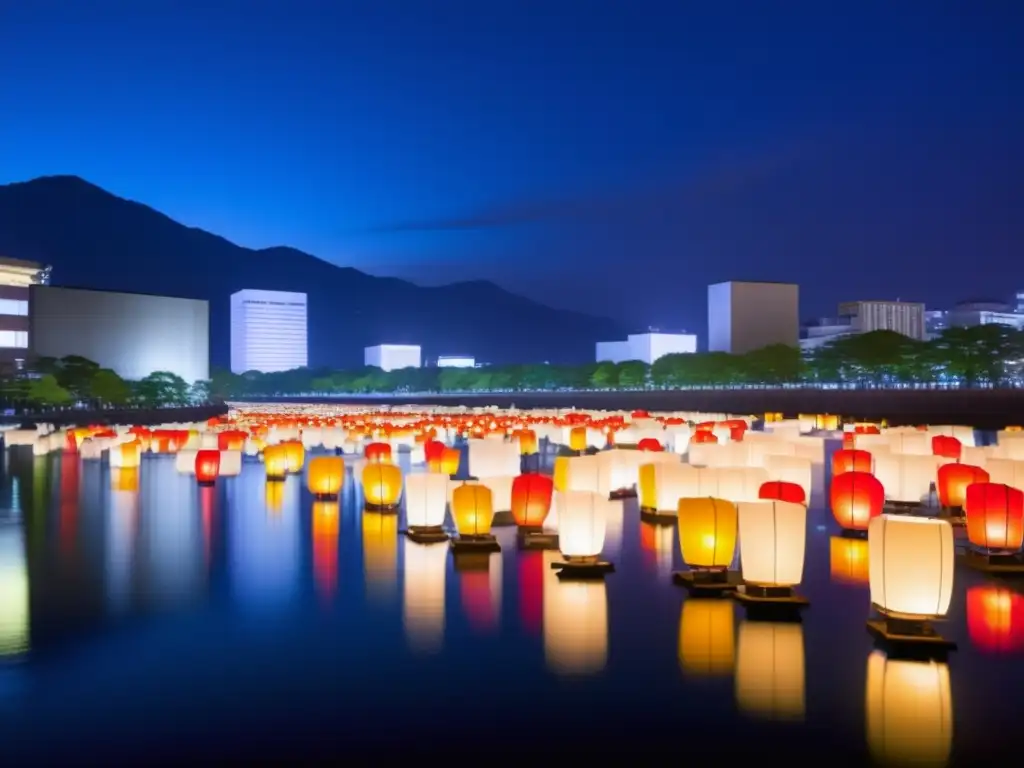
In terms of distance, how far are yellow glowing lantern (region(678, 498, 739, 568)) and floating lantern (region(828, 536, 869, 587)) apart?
1.51 metres

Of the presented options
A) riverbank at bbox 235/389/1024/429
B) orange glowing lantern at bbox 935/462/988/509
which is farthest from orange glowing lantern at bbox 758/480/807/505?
riverbank at bbox 235/389/1024/429

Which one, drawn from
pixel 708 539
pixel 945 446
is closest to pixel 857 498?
pixel 708 539

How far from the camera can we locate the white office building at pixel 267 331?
121875 mm

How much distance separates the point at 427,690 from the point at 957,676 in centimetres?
380

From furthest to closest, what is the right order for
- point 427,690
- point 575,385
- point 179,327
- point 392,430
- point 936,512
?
point 575,385, point 179,327, point 392,430, point 936,512, point 427,690

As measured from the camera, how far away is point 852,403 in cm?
4369

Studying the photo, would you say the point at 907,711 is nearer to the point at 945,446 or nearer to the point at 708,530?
the point at 708,530

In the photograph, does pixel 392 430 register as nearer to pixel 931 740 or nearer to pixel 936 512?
pixel 936 512

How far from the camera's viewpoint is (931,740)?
5.41 m

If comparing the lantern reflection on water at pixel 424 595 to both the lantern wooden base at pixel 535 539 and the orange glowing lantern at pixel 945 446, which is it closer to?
the lantern wooden base at pixel 535 539

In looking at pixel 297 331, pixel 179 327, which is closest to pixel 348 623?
pixel 179 327

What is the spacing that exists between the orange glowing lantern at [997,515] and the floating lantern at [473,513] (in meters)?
5.56

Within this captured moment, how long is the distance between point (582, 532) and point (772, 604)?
7.80ft

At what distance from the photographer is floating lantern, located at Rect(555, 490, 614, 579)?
9859 mm
